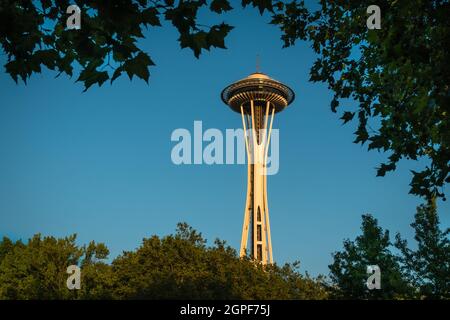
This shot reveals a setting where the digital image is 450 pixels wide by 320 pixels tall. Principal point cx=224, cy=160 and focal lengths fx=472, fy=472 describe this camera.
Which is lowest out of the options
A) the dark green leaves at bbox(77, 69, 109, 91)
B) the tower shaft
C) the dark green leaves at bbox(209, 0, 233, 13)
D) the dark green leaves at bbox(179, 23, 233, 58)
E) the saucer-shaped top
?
the dark green leaves at bbox(77, 69, 109, 91)

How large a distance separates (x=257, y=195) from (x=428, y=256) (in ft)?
140

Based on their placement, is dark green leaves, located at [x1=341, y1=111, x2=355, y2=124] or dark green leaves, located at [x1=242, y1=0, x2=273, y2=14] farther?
dark green leaves, located at [x1=341, y1=111, x2=355, y2=124]

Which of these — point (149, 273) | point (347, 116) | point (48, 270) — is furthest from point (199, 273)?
point (347, 116)

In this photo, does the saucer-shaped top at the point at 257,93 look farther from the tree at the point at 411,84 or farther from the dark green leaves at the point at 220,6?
the dark green leaves at the point at 220,6

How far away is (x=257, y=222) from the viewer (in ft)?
240

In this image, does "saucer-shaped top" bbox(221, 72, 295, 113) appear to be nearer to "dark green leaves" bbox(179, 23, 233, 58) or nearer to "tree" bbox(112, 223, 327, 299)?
"tree" bbox(112, 223, 327, 299)

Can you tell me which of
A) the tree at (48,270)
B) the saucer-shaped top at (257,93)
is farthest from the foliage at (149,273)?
the saucer-shaped top at (257,93)

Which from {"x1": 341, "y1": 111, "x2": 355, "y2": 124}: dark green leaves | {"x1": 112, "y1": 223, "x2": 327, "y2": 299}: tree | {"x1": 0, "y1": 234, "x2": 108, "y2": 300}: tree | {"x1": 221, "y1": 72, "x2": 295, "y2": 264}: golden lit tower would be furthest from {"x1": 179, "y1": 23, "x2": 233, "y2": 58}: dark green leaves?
{"x1": 221, "y1": 72, "x2": 295, "y2": 264}: golden lit tower

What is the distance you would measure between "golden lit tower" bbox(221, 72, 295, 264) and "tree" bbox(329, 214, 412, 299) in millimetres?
36406

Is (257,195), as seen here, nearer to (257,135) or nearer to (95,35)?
(257,135)

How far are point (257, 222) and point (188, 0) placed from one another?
68809mm

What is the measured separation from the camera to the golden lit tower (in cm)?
7212
